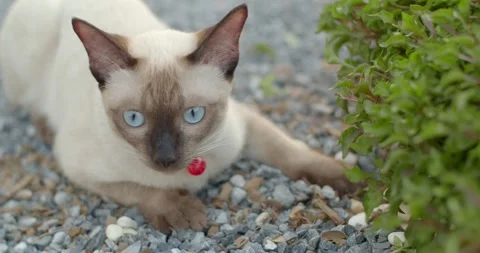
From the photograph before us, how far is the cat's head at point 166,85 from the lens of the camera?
222 centimetres

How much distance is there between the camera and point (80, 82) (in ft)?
9.63

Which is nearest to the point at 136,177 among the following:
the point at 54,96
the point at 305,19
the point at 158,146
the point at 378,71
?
the point at 158,146

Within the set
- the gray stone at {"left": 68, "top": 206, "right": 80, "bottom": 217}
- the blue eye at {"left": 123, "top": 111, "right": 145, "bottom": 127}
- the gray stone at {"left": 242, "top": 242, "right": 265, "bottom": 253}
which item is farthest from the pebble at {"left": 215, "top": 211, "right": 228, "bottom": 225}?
the gray stone at {"left": 68, "top": 206, "right": 80, "bottom": 217}

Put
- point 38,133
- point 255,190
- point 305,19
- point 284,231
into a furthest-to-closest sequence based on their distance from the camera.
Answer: point 305,19 < point 38,133 < point 255,190 < point 284,231

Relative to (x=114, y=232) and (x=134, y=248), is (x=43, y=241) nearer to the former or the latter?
(x=114, y=232)

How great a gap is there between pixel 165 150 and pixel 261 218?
0.59 m

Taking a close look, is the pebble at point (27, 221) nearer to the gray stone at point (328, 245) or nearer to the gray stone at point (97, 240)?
the gray stone at point (97, 240)

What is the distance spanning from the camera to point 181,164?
2.29m

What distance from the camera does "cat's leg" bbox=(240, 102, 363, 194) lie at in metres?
2.74

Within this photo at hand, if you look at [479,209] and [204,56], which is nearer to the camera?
[479,209]

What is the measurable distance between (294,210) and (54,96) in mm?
1539

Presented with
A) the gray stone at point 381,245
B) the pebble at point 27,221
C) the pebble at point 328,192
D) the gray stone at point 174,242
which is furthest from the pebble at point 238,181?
the pebble at point 27,221

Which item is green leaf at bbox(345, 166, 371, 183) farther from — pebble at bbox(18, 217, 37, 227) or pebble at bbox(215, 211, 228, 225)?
pebble at bbox(18, 217, 37, 227)

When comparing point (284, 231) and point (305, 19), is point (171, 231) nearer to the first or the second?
point (284, 231)
